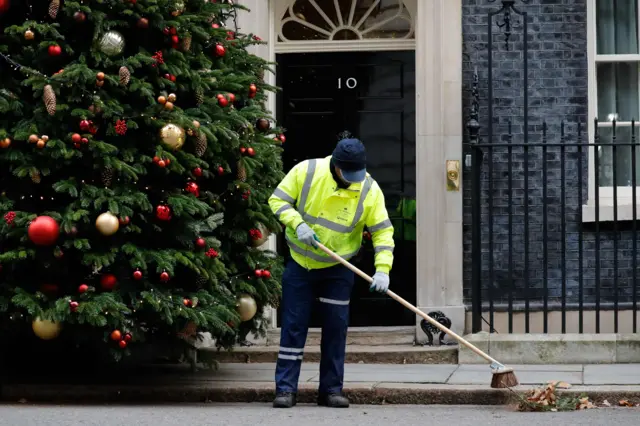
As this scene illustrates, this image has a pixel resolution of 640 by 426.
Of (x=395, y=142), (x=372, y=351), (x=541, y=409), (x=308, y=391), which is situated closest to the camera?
(x=541, y=409)

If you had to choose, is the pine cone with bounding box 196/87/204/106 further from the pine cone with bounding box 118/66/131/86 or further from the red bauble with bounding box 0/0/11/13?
the red bauble with bounding box 0/0/11/13

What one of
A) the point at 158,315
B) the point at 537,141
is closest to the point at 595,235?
the point at 537,141

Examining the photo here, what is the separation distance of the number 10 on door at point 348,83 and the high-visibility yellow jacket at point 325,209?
357 cm

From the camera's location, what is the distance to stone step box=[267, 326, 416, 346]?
1195 cm

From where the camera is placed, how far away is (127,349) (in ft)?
29.6

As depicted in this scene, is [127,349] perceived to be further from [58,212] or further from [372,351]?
[372,351]

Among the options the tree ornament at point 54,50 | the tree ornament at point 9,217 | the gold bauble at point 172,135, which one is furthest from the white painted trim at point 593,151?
the tree ornament at point 9,217

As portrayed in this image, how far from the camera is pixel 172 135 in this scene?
907 centimetres

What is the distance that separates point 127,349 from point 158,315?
1.00 ft

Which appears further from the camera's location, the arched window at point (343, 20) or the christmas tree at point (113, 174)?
the arched window at point (343, 20)

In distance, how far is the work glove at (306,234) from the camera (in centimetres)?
863

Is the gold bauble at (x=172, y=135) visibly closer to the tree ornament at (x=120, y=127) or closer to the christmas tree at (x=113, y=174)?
the christmas tree at (x=113, y=174)

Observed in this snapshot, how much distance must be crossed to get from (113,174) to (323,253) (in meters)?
1.50

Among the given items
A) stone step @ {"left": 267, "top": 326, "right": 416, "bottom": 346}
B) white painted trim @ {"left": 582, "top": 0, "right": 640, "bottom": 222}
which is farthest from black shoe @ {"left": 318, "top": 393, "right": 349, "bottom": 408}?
white painted trim @ {"left": 582, "top": 0, "right": 640, "bottom": 222}
